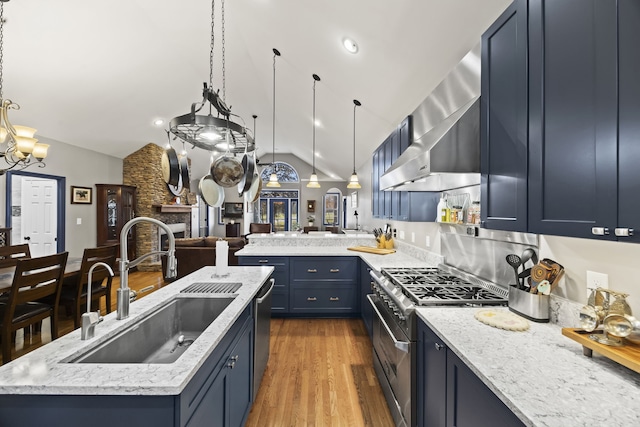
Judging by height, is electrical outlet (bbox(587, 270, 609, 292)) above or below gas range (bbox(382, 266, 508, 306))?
above

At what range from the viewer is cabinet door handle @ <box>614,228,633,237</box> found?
2.60ft

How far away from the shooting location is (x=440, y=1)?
184cm

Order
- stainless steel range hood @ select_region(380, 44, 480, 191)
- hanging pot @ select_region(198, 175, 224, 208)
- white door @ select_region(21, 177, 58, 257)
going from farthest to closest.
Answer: white door @ select_region(21, 177, 58, 257) < hanging pot @ select_region(198, 175, 224, 208) < stainless steel range hood @ select_region(380, 44, 480, 191)

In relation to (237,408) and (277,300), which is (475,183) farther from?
(277,300)

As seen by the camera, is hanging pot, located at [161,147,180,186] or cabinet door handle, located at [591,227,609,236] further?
hanging pot, located at [161,147,180,186]

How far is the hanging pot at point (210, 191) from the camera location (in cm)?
218

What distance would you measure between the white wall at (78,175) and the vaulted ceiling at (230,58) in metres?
0.26

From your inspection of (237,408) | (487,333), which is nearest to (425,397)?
(487,333)

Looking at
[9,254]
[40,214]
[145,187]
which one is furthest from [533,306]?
[145,187]

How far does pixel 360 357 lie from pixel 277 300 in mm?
1334

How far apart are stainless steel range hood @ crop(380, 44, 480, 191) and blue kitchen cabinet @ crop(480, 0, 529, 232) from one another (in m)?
0.08

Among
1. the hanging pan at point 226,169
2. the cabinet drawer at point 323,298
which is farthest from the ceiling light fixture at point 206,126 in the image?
the cabinet drawer at point 323,298

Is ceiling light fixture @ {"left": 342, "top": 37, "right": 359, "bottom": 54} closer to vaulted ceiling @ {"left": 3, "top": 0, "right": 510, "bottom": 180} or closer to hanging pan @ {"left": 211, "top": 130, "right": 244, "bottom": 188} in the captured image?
vaulted ceiling @ {"left": 3, "top": 0, "right": 510, "bottom": 180}

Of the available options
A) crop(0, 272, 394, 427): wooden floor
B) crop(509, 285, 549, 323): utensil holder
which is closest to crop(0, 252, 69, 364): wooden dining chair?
crop(0, 272, 394, 427): wooden floor
